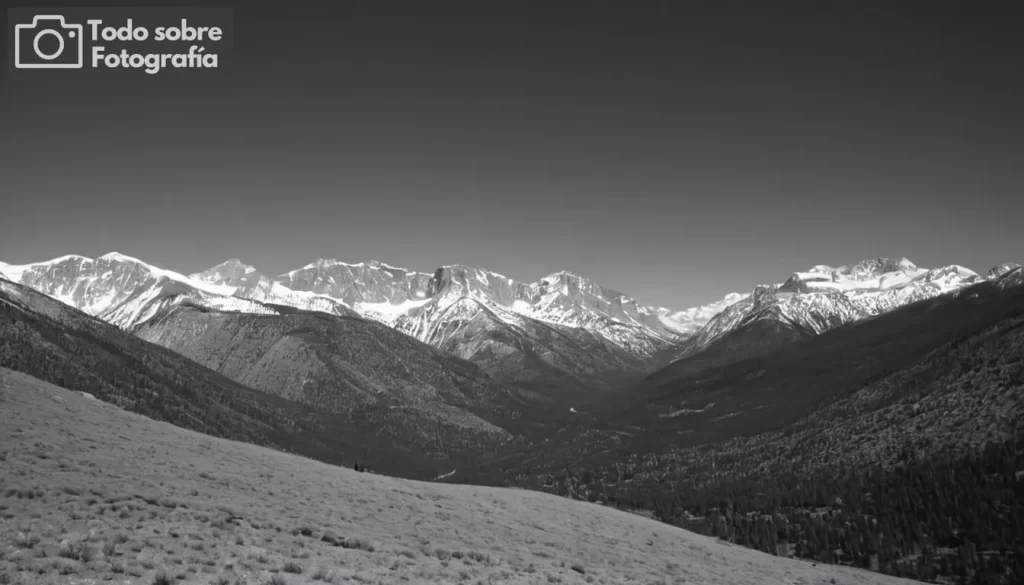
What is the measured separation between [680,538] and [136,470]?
5406 cm

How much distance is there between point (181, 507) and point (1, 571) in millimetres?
13293

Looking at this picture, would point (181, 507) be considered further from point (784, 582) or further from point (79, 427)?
point (784, 582)

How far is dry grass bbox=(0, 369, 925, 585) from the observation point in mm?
27406

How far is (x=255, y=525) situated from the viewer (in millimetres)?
35719

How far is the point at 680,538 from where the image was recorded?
226ft

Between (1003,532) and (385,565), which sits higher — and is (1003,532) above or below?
below

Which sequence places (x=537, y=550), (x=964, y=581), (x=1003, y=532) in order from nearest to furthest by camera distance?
(x=537, y=550) → (x=964, y=581) → (x=1003, y=532)

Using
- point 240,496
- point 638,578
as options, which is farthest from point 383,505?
point 638,578

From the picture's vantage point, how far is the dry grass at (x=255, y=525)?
1079 inches

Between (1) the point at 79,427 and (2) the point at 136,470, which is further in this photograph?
(1) the point at 79,427

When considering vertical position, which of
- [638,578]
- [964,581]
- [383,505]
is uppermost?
[383,505]

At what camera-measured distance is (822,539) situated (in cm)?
18562

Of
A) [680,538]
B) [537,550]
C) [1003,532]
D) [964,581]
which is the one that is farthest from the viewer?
[1003,532]

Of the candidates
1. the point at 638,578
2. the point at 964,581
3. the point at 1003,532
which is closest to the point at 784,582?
the point at 638,578
